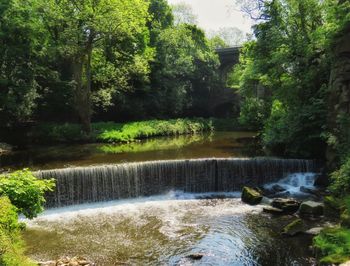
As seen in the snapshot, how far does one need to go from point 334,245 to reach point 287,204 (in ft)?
19.2

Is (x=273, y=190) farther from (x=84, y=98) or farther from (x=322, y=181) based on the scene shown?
(x=84, y=98)

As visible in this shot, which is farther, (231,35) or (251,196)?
(231,35)

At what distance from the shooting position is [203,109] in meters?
48.8

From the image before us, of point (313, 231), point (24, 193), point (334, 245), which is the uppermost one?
point (24, 193)

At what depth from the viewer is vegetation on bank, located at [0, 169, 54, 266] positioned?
295 inches

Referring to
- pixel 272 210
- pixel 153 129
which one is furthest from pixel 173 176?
pixel 153 129

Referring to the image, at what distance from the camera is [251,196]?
1627 cm

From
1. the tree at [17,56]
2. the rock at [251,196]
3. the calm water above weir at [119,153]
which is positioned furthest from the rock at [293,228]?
the tree at [17,56]

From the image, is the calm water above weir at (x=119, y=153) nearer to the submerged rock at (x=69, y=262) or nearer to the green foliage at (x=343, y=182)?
the green foliage at (x=343, y=182)

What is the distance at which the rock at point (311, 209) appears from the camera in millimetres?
13969

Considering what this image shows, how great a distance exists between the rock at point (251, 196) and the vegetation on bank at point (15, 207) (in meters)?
9.34

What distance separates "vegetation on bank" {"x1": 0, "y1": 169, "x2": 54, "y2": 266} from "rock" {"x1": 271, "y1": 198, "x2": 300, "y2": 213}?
907 cm

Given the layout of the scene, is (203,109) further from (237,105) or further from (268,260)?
(268,260)

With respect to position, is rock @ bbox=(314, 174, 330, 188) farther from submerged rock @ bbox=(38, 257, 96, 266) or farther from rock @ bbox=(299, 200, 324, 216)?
submerged rock @ bbox=(38, 257, 96, 266)
